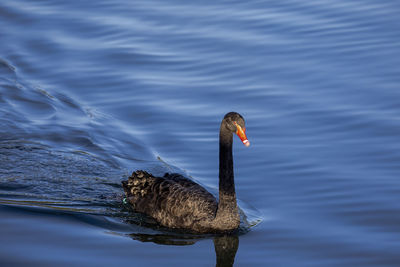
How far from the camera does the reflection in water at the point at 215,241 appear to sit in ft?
24.3

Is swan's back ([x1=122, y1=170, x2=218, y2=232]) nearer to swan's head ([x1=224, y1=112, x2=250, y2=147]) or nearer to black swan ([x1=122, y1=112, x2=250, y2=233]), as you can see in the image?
black swan ([x1=122, y1=112, x2=250, y2=233])

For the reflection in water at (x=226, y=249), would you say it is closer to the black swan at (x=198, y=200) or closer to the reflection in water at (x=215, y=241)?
the reflection in water at (x=215, y=241)

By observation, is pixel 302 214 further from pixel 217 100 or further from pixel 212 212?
pixel 217 100

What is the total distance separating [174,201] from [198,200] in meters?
0.28

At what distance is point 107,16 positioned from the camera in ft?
53.9

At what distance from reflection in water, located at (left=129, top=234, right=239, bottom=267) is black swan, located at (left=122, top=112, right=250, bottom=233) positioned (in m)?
0.13

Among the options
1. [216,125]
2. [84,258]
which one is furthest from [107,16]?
[84,258]

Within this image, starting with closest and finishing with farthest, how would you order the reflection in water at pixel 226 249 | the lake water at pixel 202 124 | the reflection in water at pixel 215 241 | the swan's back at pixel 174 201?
the reflection in water at pixel 226 249, the reflection in water at pixel 215 241, the lake water at pixel 202 124, the swan's back at pixel 174 201

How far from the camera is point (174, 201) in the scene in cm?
808

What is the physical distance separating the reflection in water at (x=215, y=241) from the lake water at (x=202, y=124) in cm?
2

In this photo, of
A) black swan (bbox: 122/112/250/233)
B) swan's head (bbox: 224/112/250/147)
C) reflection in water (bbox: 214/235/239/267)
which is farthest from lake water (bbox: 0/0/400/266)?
swan's head (bbox: 224/112/250/147)

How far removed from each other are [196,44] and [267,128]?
4.16 meters

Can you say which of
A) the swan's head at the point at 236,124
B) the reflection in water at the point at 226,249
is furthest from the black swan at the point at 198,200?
the reflection in water at the point at 226,249

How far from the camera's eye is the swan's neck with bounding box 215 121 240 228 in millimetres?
7766
